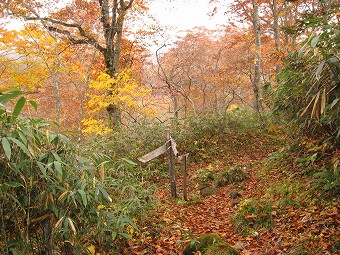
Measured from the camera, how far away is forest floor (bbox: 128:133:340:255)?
11.3 feet

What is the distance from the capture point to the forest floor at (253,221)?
3.45 m

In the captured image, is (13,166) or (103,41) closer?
(13,166)

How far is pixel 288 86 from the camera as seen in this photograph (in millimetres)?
4953

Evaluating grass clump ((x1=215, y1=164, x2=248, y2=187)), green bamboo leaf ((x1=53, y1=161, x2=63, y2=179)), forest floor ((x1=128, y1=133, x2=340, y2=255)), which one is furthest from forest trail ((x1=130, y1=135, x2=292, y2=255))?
green bamboo leaf ((x1=53, y1=161, x2=63, y2=179))

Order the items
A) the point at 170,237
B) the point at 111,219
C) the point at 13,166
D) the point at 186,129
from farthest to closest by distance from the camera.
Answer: the point at 186,129 < the point at 170,237 < the point at 111,219 < the point at 13,166

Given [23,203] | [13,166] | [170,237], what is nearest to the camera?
[13,166]

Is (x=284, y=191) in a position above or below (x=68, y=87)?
below

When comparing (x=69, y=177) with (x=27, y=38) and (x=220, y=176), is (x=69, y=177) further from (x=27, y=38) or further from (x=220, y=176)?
(x=27, y=38)

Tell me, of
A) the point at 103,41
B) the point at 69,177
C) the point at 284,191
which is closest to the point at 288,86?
the point at 284,191

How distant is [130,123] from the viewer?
11758 millimetres

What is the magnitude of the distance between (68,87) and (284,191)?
51.4 feet

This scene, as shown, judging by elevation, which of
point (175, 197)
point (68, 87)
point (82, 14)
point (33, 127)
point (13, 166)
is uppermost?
point (82, 14)

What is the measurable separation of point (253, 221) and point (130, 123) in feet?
26.8

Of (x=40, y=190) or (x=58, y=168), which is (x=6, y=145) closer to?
(x=58, y=168)
